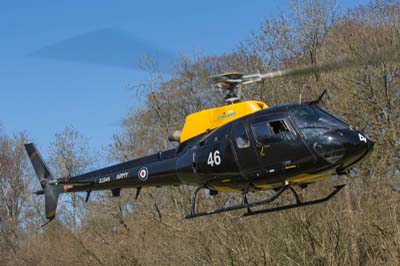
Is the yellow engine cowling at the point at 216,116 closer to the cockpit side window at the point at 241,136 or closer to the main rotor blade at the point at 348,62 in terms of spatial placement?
the cockpit side window at the point at 241,136

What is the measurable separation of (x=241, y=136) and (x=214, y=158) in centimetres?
77

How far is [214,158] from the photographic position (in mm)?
10805

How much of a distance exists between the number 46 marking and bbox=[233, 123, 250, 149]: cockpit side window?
527mm

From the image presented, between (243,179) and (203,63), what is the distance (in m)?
17.3

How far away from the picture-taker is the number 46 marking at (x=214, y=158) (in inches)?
422

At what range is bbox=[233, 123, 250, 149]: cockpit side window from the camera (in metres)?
10.2

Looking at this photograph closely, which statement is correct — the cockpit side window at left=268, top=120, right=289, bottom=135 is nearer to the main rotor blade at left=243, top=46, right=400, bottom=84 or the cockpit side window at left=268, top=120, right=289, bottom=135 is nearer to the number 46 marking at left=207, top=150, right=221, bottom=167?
the main rotor blade at left=243, top=46, right=400, bottom=84

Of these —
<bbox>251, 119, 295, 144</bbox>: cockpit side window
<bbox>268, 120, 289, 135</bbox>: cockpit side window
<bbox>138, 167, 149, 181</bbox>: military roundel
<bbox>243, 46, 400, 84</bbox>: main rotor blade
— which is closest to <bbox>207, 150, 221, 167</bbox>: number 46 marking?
<bbox>251, 119, 295, 144</bbox>: cockpit side window

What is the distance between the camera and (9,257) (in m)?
36.5

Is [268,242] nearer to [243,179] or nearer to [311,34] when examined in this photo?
[243,179]

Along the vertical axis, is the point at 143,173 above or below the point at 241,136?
below

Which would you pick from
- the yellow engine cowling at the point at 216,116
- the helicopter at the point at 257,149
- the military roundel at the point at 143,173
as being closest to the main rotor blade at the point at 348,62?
the helicopter at the point at 257,149

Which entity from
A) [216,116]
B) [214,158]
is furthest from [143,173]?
[214,158]

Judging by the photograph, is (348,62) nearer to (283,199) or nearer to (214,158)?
(214,158)
